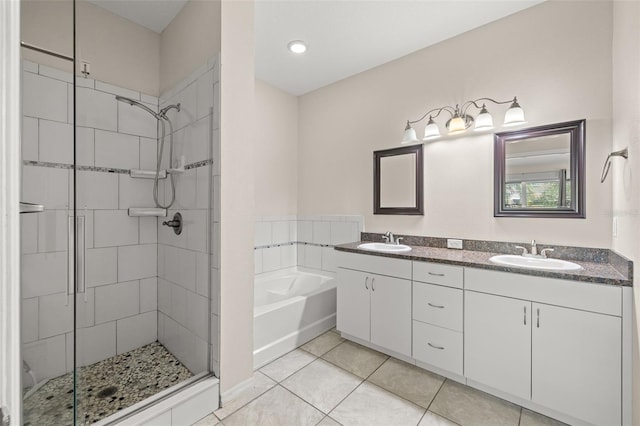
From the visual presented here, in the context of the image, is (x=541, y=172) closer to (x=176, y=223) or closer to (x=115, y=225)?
(x=176, y=223)

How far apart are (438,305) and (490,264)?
0.45m

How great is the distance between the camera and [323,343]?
2.47 metres

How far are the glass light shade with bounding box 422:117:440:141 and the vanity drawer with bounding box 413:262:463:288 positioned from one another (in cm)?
115

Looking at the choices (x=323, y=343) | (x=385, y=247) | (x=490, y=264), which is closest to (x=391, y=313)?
(x=385, y=247)

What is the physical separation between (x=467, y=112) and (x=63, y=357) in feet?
9.41

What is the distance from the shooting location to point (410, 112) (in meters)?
2.65

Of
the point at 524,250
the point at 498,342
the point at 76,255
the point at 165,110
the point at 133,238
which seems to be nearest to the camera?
the point at 76,255

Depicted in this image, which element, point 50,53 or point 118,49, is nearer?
point 50,53

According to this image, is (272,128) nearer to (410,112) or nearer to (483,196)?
(410,112)

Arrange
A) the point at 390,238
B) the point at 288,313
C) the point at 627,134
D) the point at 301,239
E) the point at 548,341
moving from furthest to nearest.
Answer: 1. the point at 301,239
2. the point at 390,238
3. the point at 288,313
4. the point at 548,341
5. the point at 627,134

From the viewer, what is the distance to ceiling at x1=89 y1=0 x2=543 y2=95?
6.65ft

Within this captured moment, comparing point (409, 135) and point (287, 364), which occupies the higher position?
point (409, 135)

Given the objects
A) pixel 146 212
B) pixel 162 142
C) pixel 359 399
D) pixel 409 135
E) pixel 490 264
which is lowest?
pixel 359 399
